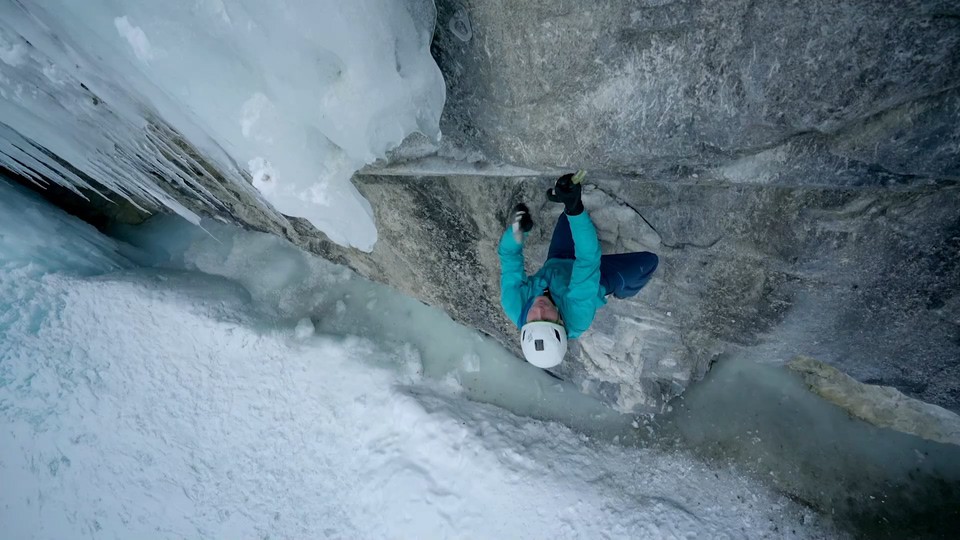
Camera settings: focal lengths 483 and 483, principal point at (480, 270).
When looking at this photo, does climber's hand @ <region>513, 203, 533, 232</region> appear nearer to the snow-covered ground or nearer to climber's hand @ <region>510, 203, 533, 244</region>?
climber's hand @ <region>510, 203, 533, 244</region>

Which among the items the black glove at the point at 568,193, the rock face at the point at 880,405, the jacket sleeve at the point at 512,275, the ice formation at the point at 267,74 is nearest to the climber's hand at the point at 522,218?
the jacket sleeve at the point at 512,275

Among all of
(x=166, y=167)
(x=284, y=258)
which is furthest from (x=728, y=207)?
(x=284, y=258)

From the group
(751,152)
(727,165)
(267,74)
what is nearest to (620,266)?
(727,165)

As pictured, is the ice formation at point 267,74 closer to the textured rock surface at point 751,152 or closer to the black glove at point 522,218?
the textured rock surface at point 751,152

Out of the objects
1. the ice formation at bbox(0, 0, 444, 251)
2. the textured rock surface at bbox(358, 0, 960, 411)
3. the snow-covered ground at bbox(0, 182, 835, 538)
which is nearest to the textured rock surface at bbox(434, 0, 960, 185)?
the textured rock surface at bbox(358, 0, 960, 411)

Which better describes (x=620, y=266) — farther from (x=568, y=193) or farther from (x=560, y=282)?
(x=568, y=193)

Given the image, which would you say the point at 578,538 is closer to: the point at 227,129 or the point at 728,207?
the point at 728,207
